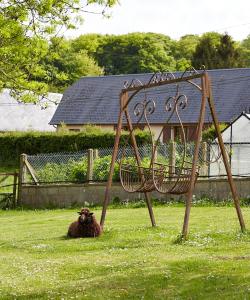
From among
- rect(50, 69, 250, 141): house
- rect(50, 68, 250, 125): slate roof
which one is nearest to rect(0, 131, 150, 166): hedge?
rect(50, 69, 250, 141): house

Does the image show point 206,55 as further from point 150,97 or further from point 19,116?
point 150,97

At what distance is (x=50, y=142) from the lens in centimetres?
4444

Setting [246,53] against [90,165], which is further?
[246,53]

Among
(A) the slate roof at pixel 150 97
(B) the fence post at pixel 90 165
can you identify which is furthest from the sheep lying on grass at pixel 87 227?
(A) the slate roof at pixel 150 97

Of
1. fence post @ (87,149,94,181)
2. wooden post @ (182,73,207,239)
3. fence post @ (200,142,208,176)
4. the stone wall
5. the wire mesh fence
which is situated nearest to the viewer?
wooden post @ (182,73,207,239)

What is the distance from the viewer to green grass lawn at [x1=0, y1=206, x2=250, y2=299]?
9.55 metres

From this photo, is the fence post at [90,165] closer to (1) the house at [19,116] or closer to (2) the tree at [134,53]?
(1) the house at [19,116]

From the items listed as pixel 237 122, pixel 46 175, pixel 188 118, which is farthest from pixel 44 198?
pixel 188 118

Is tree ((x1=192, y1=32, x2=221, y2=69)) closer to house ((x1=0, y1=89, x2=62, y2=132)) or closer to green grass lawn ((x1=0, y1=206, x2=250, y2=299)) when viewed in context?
house ((x1=0, y1=89, x2=62, y2=132))

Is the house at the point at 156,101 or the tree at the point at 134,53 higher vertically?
the tree at the point at 134,53

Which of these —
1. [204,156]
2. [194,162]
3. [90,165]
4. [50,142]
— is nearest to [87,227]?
[194,162]

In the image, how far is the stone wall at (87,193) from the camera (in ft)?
81.2

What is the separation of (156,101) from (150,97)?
3.19 feet

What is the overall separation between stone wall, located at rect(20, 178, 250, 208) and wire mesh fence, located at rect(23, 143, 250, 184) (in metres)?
0.35
